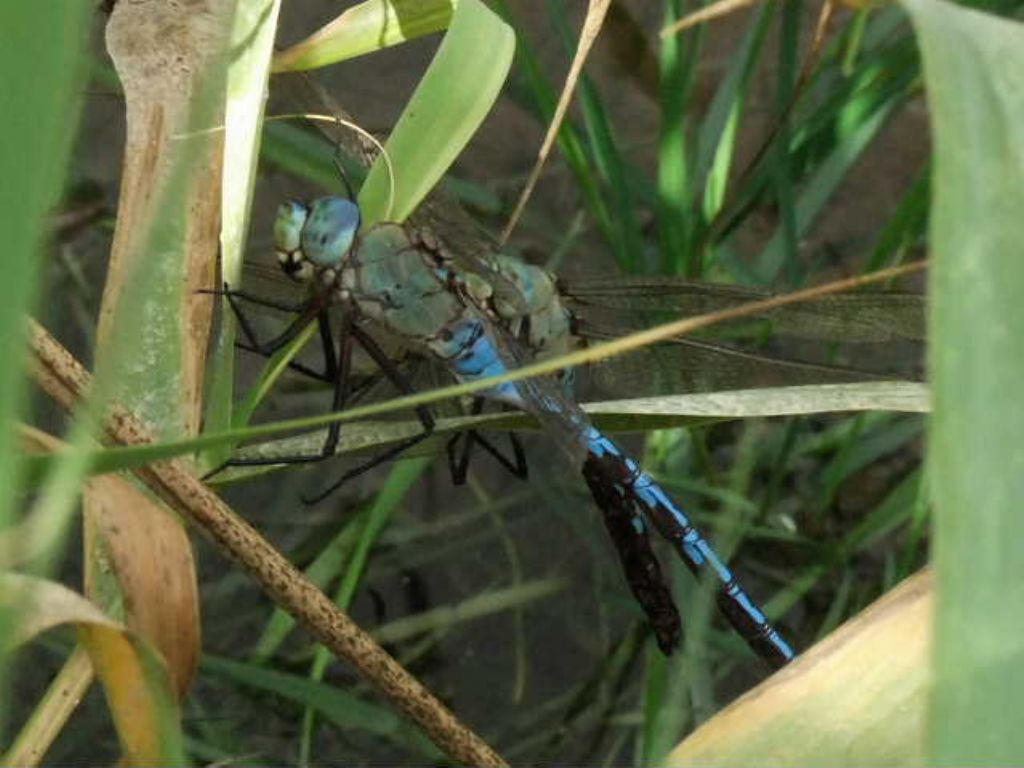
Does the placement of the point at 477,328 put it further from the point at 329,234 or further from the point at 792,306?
the point at 792,306

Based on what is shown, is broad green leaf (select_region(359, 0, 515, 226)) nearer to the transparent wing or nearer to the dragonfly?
the dragonfly

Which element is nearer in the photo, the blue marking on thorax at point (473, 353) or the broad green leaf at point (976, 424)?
the broad green leaf at point (976, 424)

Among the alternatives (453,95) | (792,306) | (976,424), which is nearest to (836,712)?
(976,424)

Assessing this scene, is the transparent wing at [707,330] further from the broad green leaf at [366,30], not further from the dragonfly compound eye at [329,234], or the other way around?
the broad green leaf at [366,30]

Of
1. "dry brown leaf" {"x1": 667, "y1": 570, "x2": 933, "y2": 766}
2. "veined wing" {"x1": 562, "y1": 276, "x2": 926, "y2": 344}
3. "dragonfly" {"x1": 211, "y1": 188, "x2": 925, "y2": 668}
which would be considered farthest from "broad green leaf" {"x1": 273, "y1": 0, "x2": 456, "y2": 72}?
"dry brown leaf" {"x1": 667, "y1": 570, "x2": 933, "y2": 766}

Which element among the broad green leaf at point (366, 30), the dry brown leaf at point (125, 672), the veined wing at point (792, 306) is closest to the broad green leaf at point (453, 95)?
the broad green leaf at point (366, 30)

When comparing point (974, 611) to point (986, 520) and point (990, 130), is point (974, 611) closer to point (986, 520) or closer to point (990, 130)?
point (986, 520)

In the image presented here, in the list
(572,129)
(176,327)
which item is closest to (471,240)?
(572,129)
